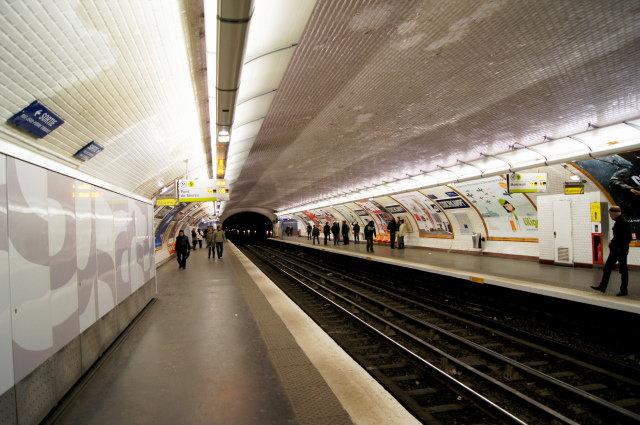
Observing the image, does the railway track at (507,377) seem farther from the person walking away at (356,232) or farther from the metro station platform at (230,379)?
the person walking away at (356,232)

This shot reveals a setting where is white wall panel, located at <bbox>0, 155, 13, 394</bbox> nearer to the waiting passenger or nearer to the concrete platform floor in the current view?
the concrete platform floor

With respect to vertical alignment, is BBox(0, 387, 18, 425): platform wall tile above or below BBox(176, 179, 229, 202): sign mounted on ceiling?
below

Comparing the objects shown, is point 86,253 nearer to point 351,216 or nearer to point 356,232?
point 351,216

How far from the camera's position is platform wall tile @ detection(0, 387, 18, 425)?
2493 millimetres

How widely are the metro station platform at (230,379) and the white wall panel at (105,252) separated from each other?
2.05ft

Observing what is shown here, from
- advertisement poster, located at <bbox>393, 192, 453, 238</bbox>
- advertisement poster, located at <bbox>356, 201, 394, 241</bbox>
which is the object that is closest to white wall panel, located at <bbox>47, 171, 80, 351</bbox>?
advertisement poster, located at <bbox>393, 192, 453, 238</bbox>

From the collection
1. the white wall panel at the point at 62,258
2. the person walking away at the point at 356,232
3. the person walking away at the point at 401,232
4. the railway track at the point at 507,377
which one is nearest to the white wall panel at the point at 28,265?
the white wall panel at the point at 62,258

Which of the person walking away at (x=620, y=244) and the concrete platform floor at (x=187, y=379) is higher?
the person walking away at (x=620, y=244)

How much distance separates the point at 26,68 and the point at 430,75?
484cm

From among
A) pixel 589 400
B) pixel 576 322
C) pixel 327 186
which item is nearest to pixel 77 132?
pixel 589 400

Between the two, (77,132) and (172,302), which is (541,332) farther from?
(77,132)

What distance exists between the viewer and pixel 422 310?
990cm

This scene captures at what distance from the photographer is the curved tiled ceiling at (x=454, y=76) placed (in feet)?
13.9

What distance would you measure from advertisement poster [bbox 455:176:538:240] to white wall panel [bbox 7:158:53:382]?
12.2m
